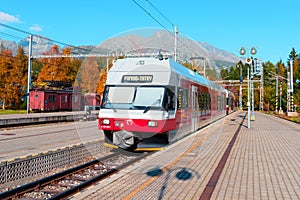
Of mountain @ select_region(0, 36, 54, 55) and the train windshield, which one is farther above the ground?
mountain @ select_region(0, 36, 54, 55)

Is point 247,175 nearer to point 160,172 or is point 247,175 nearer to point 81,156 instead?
point 160,172

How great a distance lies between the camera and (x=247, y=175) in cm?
802

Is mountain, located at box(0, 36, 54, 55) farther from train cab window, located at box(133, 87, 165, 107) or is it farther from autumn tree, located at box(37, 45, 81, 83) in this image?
train cab window, located at box(133, 87, 165, 107)

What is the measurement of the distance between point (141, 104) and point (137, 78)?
0.97 metres

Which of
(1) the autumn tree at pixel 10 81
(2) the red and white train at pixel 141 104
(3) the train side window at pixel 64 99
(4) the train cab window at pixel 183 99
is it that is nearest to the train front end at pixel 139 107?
(2) the red and white train at pixel 141 104

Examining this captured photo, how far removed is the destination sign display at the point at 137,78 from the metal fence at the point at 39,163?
9.70 feet

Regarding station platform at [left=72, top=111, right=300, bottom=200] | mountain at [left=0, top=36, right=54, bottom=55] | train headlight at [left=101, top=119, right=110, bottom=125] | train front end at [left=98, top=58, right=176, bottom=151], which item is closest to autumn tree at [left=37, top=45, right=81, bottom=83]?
mountain at [left=0, top=36, right=54, bottom=55]

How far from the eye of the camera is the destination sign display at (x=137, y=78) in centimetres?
996

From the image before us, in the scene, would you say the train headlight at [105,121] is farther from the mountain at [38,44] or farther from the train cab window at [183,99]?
the mountain at [38,44]

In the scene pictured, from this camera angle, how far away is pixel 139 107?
9.53 meters

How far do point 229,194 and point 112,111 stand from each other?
4711mm

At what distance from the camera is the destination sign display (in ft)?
32.7

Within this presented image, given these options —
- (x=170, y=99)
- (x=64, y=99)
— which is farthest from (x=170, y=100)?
(x=64, y=99)

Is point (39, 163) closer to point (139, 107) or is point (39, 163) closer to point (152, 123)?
point (139, 107)
